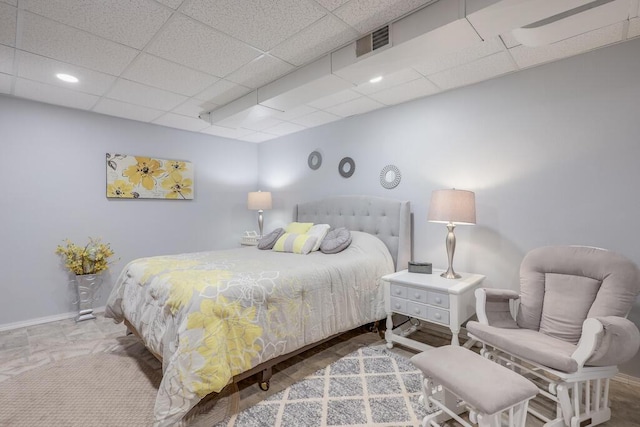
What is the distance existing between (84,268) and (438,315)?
3.84m

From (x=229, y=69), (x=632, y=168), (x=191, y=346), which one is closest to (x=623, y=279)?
(x=632, y=168)

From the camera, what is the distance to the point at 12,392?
82.3 inches

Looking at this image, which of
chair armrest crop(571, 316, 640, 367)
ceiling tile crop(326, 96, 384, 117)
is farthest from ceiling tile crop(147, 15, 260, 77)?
chair armrest crop(571, 316, 640, 367)

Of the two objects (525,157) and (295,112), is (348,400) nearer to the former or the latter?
(525,157)

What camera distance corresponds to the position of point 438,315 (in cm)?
240

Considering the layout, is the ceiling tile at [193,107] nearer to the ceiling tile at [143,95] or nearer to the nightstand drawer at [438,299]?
the ceiling tile at [143,95]

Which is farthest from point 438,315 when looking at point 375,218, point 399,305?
point 375,218

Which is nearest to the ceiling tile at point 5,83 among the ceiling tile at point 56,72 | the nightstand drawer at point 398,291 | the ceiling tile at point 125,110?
the ceiling tile at point 56,72

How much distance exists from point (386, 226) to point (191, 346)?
225cm

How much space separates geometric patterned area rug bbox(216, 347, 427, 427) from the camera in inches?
70.2

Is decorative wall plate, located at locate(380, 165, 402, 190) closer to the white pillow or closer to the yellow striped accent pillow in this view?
the white pillow

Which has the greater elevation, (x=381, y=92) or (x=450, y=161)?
(x=381, y=92)

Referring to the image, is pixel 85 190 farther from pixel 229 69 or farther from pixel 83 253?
pixel 229 69

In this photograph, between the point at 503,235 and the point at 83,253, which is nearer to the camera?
the point at 503,235
